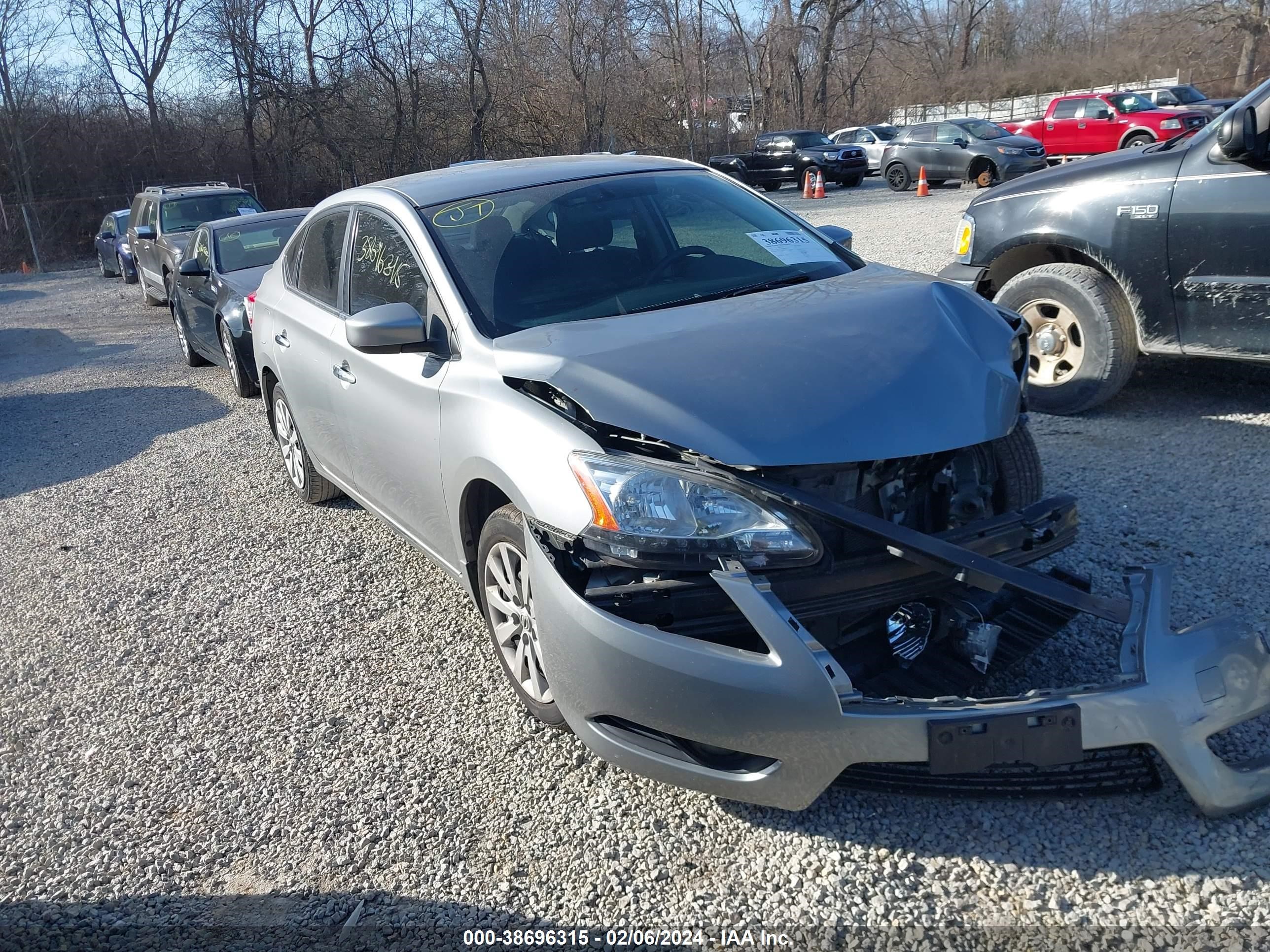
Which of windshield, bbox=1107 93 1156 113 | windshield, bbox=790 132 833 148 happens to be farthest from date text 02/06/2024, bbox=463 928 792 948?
windshield, bbox=790 132 833 148

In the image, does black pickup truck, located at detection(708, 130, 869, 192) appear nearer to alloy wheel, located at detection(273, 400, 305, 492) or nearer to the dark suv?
the dark suv

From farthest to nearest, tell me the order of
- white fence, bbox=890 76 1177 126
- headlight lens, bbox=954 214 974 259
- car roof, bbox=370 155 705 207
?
white fence, bbox=890 76 1177 126
headlight lens, bbox=954 214 974 259
car roof, bbox=370 155 705 207

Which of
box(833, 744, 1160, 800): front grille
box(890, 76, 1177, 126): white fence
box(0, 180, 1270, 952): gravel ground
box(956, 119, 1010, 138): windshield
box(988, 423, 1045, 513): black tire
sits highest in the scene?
box(890, 76, 1177, 126): white fence

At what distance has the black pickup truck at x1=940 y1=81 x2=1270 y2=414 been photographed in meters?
5.16

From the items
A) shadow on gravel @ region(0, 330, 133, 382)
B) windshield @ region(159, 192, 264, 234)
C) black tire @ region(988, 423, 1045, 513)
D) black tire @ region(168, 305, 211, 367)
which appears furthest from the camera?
windshield @ region(159, 192, 264, 234)

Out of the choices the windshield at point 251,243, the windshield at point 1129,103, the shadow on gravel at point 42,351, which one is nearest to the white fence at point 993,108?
the windshield at point 1129,103

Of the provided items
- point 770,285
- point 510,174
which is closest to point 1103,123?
point 510,174

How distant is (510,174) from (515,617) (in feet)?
6.52

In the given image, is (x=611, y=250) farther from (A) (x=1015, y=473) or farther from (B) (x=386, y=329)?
(A) (x=1015, y=473)

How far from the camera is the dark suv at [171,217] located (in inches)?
564

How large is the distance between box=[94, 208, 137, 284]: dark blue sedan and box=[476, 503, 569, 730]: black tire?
58.6 feet

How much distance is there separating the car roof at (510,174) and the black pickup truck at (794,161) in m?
24.2

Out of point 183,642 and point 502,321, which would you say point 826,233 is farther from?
point 183,642

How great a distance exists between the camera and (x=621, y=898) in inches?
106
